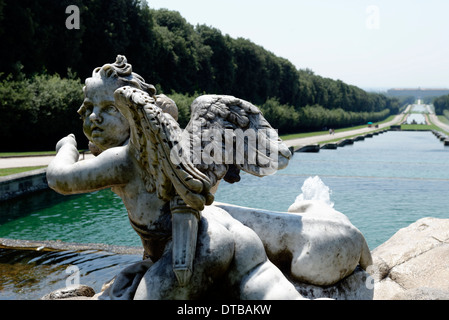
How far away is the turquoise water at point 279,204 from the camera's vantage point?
9.62m

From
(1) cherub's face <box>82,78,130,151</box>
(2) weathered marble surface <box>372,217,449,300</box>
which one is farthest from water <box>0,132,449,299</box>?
(1) cherub's face <box>82,78,130,151</box>

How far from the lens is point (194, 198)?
2.35 metres

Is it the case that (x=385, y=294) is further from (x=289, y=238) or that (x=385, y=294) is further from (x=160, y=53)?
(x=160, y=53)

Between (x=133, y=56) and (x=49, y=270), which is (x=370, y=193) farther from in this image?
(x=133, y=56)

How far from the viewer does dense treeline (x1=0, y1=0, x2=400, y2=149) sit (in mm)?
22766

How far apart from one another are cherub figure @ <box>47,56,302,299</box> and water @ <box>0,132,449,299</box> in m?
2.30

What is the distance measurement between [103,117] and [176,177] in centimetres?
Answer: 76

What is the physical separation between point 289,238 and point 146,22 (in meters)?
30.5

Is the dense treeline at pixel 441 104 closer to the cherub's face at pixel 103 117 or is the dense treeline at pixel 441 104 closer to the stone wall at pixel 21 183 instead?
the stone wall at pixel 21 183

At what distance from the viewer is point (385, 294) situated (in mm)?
3312

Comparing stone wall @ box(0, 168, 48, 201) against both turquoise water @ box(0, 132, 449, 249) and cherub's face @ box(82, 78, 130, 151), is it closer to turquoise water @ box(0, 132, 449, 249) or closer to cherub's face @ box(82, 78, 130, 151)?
turquoise water @ box(0, 132, 449, 249)

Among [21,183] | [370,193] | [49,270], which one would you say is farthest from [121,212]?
[370,193]

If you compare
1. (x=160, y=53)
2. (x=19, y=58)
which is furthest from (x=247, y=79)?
(x=19, y=58)
